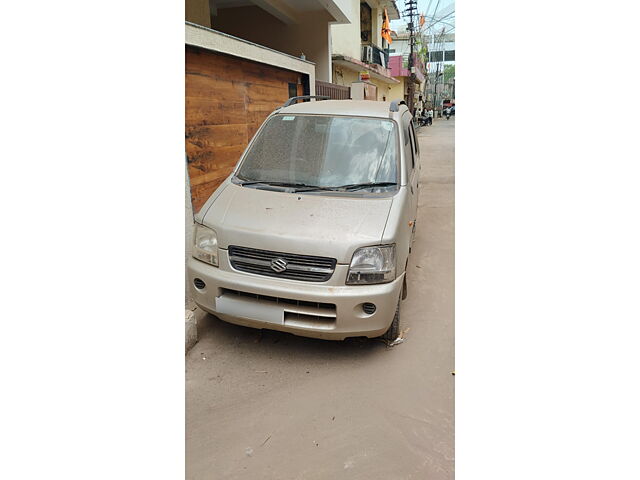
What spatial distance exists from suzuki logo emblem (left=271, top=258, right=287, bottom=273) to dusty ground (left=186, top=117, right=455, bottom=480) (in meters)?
0.71

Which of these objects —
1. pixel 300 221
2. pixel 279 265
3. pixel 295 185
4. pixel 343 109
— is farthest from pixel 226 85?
pixel 279 265

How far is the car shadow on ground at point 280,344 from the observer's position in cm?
328

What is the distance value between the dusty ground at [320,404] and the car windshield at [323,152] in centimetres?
129

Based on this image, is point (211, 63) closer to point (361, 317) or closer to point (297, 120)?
point (297, 120)

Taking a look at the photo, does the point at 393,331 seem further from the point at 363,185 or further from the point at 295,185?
the point at 295,185

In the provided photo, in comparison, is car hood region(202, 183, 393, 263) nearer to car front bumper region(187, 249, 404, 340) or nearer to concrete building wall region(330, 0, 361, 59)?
car front bumper region(187, 249, 404, 340)

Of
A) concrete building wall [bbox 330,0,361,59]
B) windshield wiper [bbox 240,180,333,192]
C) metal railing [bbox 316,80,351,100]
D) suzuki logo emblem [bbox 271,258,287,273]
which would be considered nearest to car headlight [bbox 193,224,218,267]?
suzuki logo emblem [bbox 271,258,287,273]

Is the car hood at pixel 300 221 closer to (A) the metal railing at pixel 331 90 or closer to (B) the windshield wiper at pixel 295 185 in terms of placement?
(B) the windshield wiper at pixel 295 185

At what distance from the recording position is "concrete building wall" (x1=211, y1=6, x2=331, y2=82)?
1014 centimetres

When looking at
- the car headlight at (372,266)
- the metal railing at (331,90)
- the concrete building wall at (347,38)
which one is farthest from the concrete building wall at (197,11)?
the concrete building wall at (347,38)

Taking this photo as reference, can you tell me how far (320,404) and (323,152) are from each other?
2057mm

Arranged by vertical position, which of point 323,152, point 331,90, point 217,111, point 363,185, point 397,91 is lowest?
point 363,185

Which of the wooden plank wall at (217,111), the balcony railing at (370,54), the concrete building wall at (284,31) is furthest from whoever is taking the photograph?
the balcony railing at (370,54)

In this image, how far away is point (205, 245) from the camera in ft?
10.7
